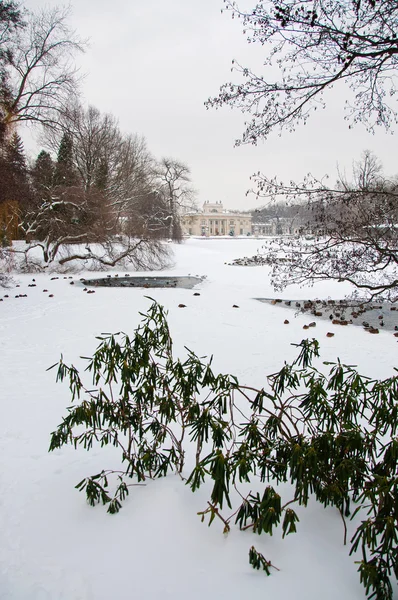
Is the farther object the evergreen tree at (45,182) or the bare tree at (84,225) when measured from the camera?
the bare tree at (84,225)

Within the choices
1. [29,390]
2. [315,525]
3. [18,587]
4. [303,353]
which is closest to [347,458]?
[315,525]

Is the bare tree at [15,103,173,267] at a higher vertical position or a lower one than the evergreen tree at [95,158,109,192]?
lower

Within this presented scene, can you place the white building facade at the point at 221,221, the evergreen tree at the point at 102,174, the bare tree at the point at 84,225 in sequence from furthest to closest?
the white building facade at the point at 221,221 < the evergreen tree at the point at 102,174 < the bare tree at the point at 84,225

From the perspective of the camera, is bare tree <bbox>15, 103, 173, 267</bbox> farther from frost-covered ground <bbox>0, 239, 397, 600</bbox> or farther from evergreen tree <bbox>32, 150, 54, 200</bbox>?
frost-covered ground <bbox>0, 239, 397, 600</bbox>

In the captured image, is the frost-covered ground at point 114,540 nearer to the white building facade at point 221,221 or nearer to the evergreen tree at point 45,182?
the evergreen tree at point 45,182

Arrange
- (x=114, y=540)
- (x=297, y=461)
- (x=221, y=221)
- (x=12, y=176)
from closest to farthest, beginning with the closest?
(x=297, y=461) < (x=114, y=540) < (x=12, y=176) < (x=221, y=221)

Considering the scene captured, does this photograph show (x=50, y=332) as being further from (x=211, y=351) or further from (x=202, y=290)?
(x=202, y=290)

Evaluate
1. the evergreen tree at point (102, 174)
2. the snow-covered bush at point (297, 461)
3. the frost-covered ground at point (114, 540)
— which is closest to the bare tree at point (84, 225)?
the evergreen tree at point (102, 174)

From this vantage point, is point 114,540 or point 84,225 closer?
point 114,540

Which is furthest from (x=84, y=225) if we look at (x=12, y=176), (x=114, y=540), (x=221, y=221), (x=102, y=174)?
(x=221, y=221)

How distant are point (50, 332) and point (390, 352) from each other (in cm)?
583

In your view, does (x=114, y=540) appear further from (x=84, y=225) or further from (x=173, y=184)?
(x=173, y=184)

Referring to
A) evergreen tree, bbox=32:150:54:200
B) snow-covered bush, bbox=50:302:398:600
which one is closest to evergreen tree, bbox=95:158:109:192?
evergreen tree, bbox=32:150:54:200

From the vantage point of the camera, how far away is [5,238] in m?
13.7
